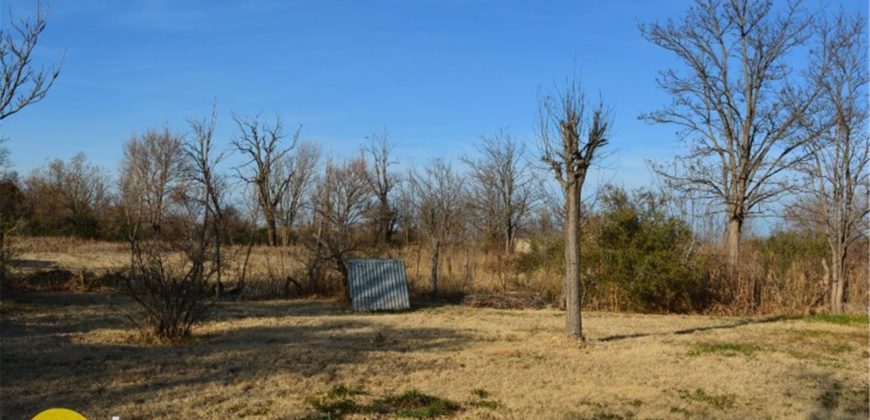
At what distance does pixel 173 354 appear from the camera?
884cm

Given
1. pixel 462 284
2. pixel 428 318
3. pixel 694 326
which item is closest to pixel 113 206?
pixel 462 284

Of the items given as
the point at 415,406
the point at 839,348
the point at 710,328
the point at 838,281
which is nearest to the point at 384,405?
the point at 415,406

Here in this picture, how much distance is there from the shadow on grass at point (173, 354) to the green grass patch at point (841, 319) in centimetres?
751

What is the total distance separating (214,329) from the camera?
450 inches

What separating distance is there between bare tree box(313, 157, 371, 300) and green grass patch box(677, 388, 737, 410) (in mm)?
10010

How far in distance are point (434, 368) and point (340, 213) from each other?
16.3m

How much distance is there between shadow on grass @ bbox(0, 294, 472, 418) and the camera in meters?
6.69

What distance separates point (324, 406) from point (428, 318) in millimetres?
7608

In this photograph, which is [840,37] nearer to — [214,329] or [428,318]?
[428,318]

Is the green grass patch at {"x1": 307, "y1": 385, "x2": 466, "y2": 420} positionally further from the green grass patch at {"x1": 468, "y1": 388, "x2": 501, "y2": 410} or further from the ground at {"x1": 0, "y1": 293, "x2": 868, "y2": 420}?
the green grass patch at {"x1": 468, "y1": 388, "x2": 501, "y2": 410}

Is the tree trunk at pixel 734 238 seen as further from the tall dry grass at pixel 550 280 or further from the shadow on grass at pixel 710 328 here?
the shadow on grass at pixel 710 328

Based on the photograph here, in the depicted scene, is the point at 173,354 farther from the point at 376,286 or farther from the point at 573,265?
the point at 376,286

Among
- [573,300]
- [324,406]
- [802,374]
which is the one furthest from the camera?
[573,300]

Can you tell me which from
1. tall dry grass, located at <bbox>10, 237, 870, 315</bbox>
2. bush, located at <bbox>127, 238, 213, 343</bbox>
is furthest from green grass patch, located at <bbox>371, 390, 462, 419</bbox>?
tall dry grass, located at <bbox>10, 237, 870, 315</bbox>
